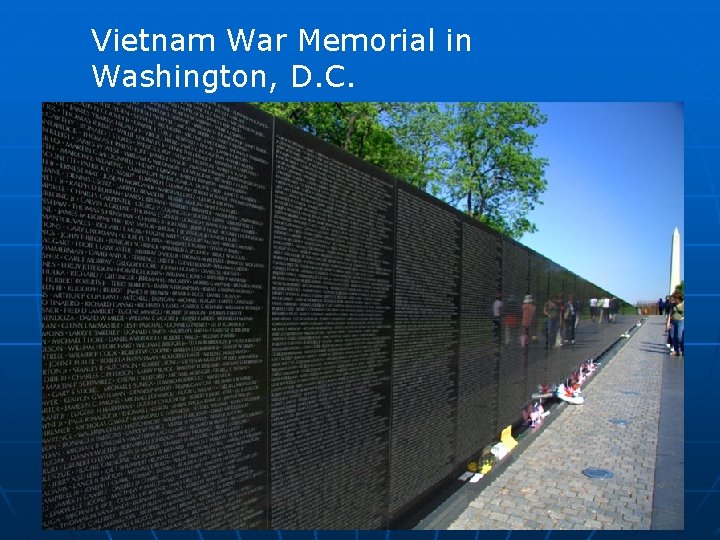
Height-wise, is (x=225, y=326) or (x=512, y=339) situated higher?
(x=225, y=326)

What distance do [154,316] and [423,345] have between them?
3.41 metres

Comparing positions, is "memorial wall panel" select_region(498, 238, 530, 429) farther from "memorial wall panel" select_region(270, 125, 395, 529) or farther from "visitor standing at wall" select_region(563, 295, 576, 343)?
"visitor standing at wall" select_region(563, 295, 576, 343)

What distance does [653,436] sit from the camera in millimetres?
8992

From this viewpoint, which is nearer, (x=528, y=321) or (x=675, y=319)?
(x=528, y=321)

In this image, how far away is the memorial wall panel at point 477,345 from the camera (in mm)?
7055

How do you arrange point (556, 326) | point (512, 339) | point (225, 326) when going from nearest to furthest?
point (225, 326), point (512, 339), point (556, 326)

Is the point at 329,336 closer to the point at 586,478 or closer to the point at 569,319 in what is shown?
the point at 586,478

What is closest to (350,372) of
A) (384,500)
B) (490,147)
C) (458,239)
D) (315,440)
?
(315,440)

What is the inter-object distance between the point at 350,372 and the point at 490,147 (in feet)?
60.8

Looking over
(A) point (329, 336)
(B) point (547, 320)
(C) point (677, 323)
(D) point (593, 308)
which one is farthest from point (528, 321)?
(D) point (593, 308)

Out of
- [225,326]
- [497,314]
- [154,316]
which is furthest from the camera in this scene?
[497,314]

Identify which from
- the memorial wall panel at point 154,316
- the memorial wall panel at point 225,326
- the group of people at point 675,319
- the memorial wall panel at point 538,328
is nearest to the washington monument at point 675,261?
the group of people at point 675,319

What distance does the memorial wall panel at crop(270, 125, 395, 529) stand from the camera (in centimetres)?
391

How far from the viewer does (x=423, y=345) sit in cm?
596
